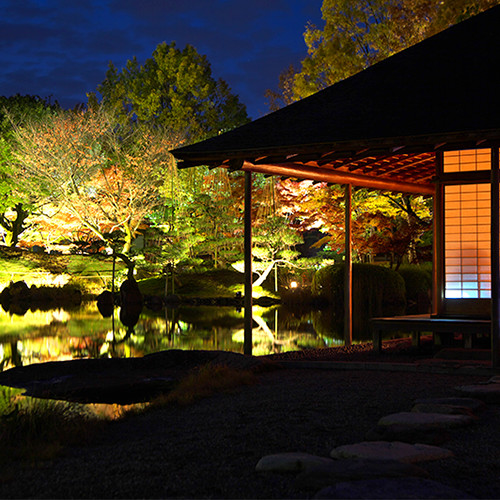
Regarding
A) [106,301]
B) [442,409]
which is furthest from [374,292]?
[442,409]

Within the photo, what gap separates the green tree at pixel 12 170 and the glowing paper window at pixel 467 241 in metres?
23.7

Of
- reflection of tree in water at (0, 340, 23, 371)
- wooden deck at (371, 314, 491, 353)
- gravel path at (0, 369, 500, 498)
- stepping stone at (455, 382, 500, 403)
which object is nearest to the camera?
gravel path at (0, 369, 500, 498)

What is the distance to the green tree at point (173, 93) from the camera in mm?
36469

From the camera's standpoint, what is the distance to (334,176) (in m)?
10.5

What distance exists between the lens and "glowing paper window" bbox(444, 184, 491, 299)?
378 inches

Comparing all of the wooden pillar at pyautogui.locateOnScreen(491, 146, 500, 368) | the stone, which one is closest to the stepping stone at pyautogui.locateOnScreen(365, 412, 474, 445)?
the stone

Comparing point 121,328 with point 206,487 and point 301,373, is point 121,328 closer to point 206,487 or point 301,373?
point 301,373

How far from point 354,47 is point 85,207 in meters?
13.5

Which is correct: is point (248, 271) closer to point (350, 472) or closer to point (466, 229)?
point (466, 229)

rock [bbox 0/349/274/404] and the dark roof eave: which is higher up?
the dark roof eave

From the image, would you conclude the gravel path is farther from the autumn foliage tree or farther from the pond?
the autumn foliage tree

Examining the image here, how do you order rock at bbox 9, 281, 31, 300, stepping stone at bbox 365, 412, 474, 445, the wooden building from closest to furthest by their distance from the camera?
stepping stone at bbox 365, 412, 474, 445, the wooden building, rock at bbox 9, 281, 31, 300

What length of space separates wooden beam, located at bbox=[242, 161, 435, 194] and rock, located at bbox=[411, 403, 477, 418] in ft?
15.1

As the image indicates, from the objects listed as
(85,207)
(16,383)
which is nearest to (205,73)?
(85,207)
